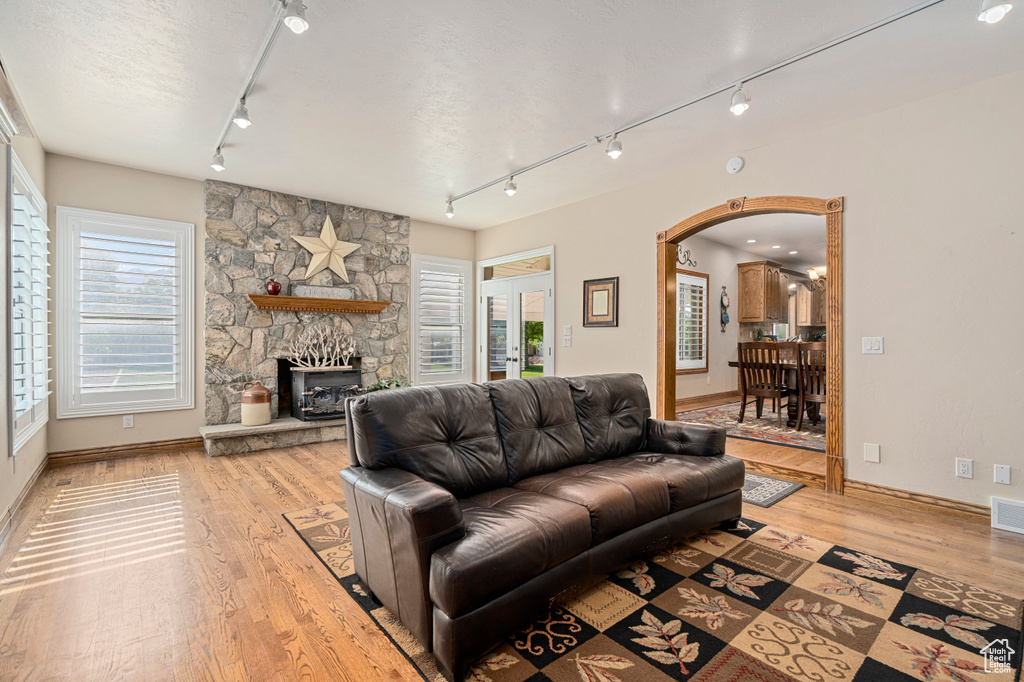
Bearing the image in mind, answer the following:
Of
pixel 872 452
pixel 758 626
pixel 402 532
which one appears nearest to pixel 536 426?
pixel 402 532

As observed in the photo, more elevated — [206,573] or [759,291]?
[759,291]

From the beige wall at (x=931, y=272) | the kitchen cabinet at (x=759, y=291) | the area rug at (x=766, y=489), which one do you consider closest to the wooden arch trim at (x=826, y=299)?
the beige wall at (x=931, y=272)

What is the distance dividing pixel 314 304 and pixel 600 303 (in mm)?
3309

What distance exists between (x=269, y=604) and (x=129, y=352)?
3795mm

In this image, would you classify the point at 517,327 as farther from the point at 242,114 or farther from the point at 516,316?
the point at 242,114

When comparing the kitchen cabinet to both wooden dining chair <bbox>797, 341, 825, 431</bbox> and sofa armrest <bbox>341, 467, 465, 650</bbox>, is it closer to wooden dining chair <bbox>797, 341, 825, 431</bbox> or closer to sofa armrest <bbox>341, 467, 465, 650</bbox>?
wooden dining chair <bbox>797, 341, 825, 431</bbox>

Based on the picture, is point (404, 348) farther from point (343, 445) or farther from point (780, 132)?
point (780, 132)

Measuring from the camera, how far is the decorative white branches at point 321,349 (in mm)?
5523

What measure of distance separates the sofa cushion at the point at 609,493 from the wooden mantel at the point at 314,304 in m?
3.97

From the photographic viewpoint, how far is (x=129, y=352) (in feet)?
15.1

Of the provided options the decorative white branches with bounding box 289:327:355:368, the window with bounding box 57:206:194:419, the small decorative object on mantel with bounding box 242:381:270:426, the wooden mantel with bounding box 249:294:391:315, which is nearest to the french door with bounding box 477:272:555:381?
the wooden mantel with bounding box 249:294:391:315

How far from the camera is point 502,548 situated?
1.71 metres

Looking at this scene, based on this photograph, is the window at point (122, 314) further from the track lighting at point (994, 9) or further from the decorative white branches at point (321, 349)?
the track lighting at point (994, 9)

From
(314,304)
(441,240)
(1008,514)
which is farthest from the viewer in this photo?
(441,240)
